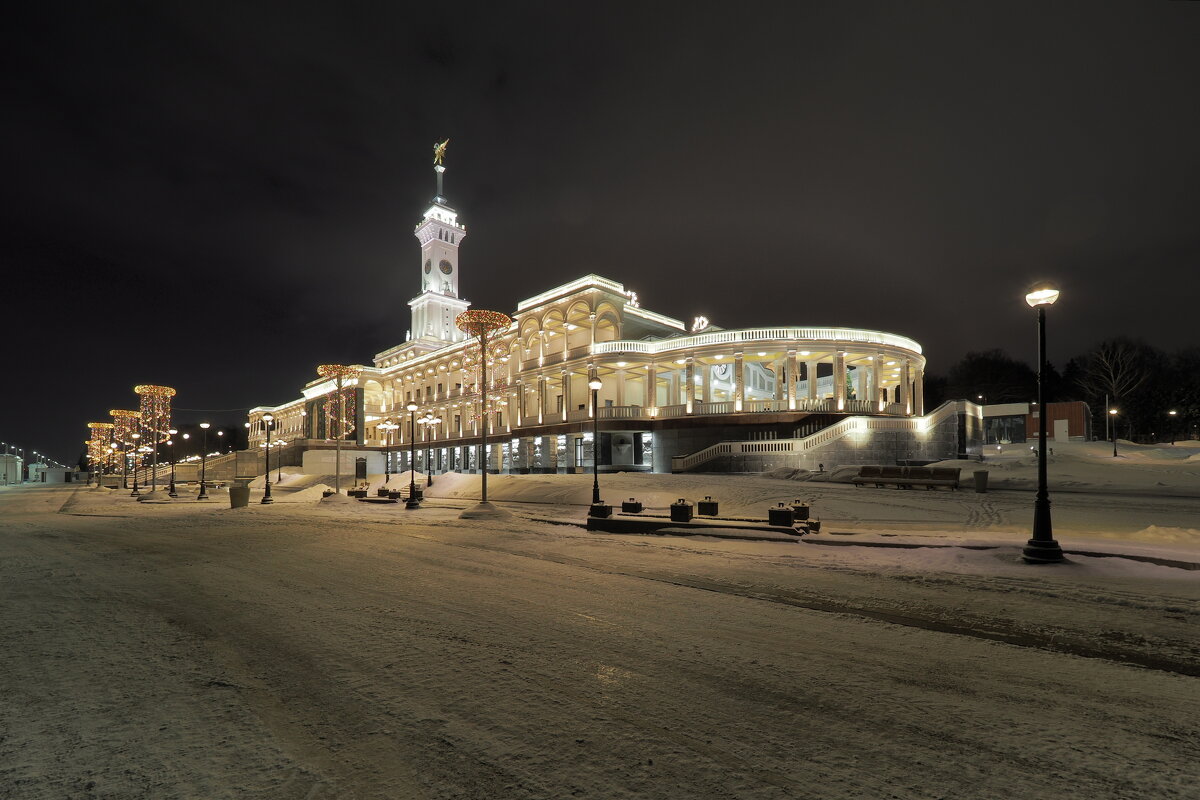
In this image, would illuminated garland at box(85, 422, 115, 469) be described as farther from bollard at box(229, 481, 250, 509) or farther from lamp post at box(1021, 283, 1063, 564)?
lamp post at box(1021, 283, 1063, 564)

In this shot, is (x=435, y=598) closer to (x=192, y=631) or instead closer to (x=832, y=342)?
(x=192, y=631)

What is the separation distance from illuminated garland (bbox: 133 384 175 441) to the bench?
59.6 m

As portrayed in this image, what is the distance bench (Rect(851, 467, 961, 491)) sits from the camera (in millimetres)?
22125

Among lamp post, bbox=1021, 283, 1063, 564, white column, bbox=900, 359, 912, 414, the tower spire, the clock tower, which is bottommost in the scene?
lamp post, bbox=1021, 283, 1063, 564

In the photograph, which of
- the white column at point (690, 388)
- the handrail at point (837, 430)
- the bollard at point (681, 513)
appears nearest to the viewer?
the bollard at point (681, 513)

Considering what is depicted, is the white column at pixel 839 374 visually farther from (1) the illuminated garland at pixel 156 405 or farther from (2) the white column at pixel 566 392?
(1) the illuminated garland at pixel 156 405

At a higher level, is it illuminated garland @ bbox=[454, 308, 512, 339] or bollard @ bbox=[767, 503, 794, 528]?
illuminated garland @ bbox=[454, 308, 512, 339]

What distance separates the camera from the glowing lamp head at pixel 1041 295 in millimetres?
9790

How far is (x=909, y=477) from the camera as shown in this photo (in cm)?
2294

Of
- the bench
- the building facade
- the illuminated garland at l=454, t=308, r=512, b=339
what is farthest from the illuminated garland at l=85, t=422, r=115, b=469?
the bench

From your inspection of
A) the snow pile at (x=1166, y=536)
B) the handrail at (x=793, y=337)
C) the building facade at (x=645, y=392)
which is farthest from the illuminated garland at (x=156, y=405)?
the snow pile at (x=1166, y=536)

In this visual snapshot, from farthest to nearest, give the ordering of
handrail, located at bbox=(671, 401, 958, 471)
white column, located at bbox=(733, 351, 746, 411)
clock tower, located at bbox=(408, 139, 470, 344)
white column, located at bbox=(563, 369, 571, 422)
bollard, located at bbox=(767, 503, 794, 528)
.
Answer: clock tower, located at bbox=(408, 139, 470, 344)
white column, located at bbox=(563, 369, 571, 422)
white column, located at bbox=(733, 351, 746, 411)
handrail, located at bbox=(671, 401, 958, 471)
bollard, located at bbox=(767, 503, 794, 528)

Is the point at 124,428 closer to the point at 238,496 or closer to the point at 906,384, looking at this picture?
the point at 238,496

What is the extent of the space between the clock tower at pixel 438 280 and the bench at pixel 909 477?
246 feet
